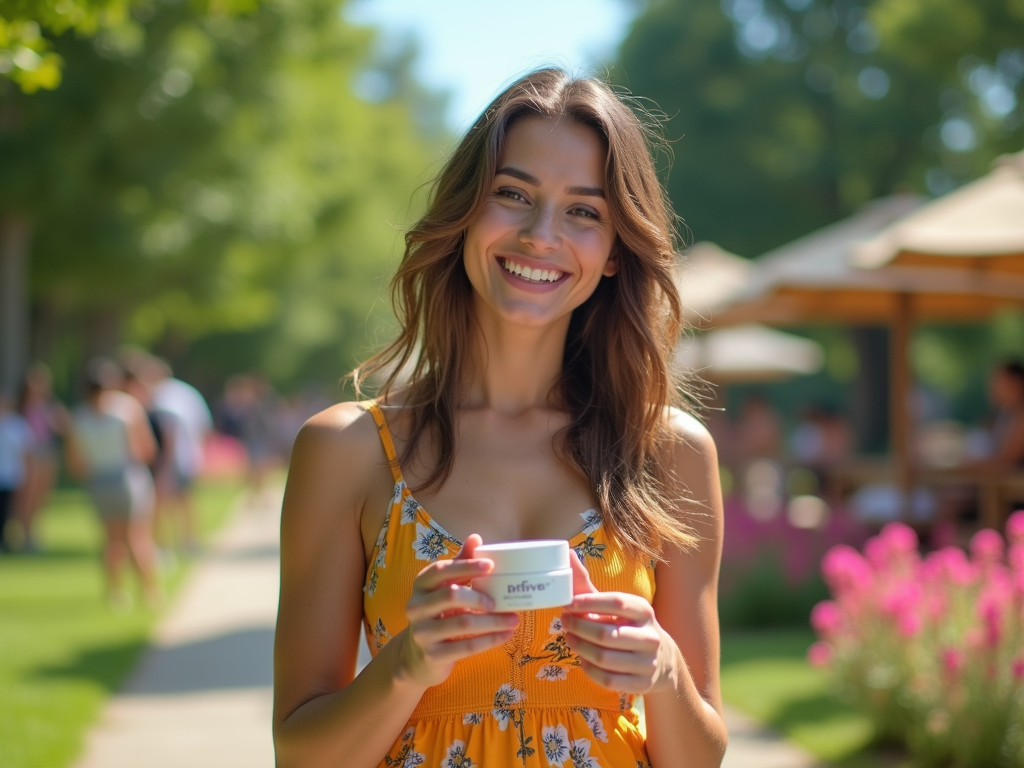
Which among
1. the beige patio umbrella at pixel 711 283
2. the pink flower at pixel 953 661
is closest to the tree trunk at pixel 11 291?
the beige patio umbrella at pixel 711 283

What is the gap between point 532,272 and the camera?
8.42ft

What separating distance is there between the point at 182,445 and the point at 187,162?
871 cm

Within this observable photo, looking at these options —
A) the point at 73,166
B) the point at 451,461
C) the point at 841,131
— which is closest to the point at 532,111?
the point at 451,461

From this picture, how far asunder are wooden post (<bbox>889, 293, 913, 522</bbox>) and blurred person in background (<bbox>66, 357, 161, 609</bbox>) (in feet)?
20.9

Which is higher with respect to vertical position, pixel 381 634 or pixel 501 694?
pixel 381 634

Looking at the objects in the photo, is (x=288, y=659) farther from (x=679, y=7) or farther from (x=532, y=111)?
(x=679, y=7)

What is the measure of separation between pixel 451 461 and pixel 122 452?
875 centimetres

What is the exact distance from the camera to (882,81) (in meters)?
30.4

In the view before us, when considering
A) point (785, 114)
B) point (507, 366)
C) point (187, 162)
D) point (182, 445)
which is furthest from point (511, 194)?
point (785, 114)

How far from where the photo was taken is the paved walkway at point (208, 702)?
609 cm

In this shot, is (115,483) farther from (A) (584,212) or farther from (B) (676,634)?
(B) (676,634)

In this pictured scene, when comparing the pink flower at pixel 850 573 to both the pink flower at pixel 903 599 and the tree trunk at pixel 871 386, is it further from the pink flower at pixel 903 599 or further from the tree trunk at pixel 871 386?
the tree trunk at pixel 871 386

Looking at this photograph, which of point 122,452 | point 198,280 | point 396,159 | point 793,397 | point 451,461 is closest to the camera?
point 451,461

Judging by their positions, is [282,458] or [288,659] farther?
[282,458]
